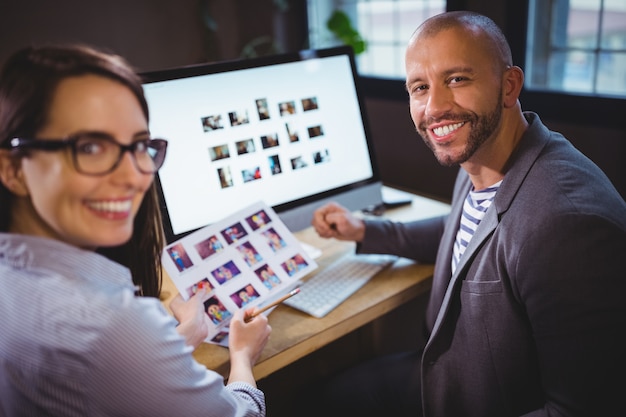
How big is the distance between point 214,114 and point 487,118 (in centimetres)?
63

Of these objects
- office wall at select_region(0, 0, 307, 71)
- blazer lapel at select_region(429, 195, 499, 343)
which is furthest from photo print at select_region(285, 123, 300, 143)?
office wall at select_region(0, 0, 307, 71)

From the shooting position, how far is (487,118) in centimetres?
112

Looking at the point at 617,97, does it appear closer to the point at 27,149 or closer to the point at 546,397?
the point at 546,397

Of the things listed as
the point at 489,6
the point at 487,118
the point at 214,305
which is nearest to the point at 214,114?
the point at 214,305

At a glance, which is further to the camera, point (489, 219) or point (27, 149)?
point (489, 219)

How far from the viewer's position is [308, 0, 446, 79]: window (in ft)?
8.80

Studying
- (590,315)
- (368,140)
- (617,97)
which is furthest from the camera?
(617,97)

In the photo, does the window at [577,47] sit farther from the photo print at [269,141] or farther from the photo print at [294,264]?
the photo print at [294,264]

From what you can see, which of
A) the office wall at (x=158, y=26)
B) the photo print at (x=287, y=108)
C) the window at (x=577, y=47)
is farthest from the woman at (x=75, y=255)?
the office wall at (x=158, y=26)

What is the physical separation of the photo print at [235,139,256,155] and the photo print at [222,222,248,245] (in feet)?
0.66

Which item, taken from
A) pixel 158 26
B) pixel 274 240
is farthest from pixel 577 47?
pixel 158 26

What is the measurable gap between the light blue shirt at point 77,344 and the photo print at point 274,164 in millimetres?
690

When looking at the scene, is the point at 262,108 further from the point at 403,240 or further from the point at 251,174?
the point at 403,240

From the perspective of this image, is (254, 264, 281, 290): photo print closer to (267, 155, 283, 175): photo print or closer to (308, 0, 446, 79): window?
(267, 155, 283, 175): photo print
